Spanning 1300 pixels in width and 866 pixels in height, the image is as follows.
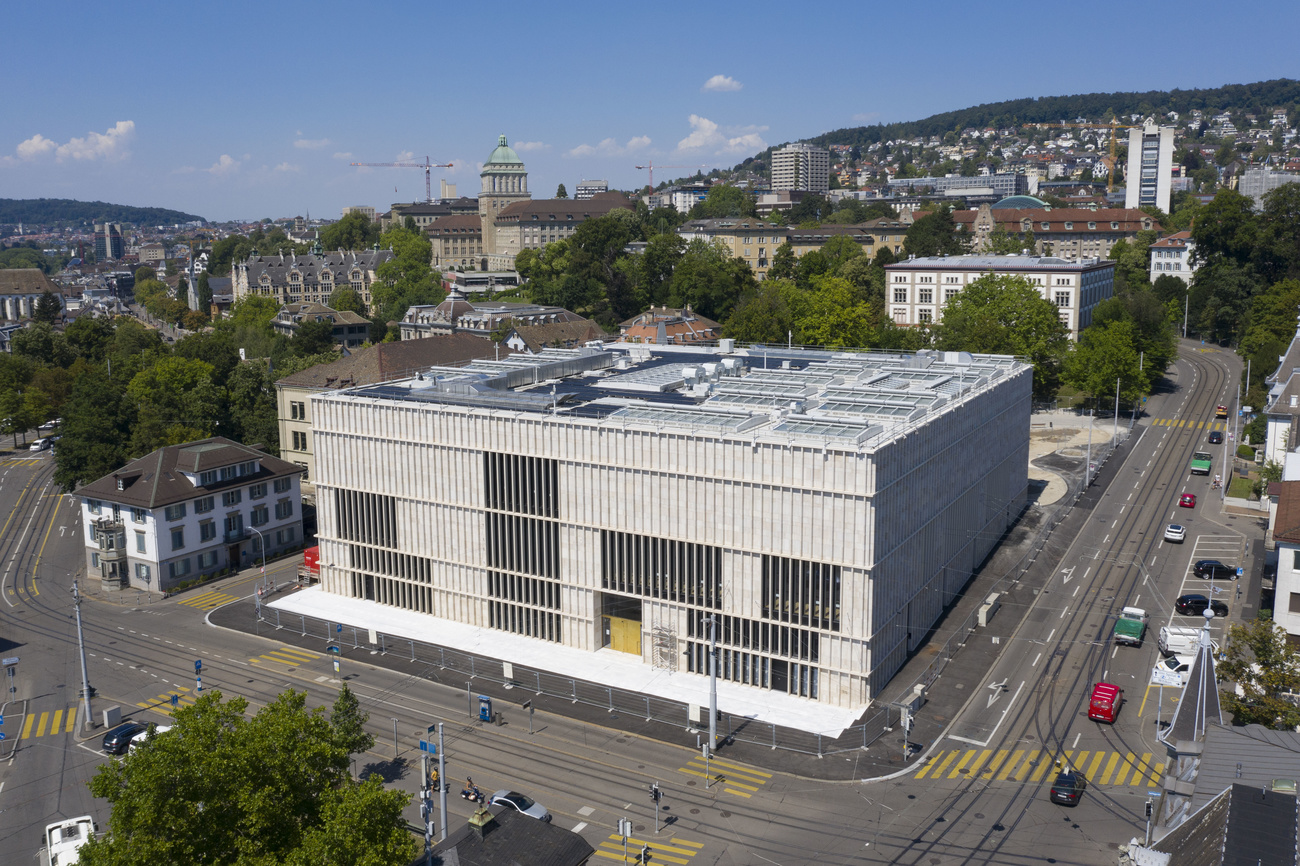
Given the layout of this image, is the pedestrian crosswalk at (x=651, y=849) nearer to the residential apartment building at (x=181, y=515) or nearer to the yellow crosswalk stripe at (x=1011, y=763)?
the yellow crosswalk stripe at (x=1011, y=763)

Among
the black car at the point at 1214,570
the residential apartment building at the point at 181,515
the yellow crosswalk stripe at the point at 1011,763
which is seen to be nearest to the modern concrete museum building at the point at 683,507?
the yellow crosswalk stripe at the point at 1011,763

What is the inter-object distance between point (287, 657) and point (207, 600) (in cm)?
1611

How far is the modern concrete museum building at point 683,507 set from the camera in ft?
187

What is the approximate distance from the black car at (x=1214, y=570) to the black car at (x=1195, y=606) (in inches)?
276

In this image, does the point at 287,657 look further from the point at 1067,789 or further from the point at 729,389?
the point at 1067,789

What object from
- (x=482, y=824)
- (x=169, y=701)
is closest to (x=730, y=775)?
(x=482, y=824)

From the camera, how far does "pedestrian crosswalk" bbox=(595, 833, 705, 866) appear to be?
4409cm

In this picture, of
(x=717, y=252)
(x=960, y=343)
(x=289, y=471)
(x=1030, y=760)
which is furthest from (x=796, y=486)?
(x=717, y=252)

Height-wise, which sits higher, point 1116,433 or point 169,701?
point 1116,433

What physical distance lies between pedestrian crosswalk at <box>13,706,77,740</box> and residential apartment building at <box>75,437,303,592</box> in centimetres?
2092

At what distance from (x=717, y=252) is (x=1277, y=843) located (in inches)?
6895

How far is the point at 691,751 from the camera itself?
176ft

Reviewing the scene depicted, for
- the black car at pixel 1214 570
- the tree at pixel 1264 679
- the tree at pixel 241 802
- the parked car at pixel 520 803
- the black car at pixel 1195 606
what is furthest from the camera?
the black car at pixel 1214 570

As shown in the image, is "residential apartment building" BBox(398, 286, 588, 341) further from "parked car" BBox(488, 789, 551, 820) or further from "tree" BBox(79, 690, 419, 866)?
"tree" BBox(79, 690, 419, 866)
